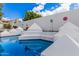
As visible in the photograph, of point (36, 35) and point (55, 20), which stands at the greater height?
point (55, 20)

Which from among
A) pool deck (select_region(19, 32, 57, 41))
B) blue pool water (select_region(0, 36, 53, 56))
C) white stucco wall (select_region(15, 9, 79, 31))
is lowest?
blue pool water (select_region(0, 36, 53, 56))

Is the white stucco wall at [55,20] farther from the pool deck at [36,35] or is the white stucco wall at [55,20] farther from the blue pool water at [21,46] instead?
the blue pool water at [21,46]

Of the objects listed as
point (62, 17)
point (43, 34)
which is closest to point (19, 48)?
point (43, 34)

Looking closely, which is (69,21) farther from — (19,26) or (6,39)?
(6,39)

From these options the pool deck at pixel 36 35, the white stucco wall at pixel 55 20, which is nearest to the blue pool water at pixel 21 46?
the pool deck at pixel 36 35

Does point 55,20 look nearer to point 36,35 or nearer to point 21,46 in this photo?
point 36,35

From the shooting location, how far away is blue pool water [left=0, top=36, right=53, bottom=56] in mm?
3068

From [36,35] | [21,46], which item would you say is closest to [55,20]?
[36,35]

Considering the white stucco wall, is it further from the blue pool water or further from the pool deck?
the blue pool water

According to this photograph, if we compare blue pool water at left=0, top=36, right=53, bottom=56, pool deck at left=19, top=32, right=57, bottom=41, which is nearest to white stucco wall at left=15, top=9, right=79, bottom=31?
pool deck at left=19, top=32, right=57, bottom=41

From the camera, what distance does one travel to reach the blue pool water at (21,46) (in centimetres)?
307

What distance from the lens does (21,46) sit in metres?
3.18

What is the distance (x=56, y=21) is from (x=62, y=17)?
4.8 inches

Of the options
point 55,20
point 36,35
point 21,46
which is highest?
point 55,20
